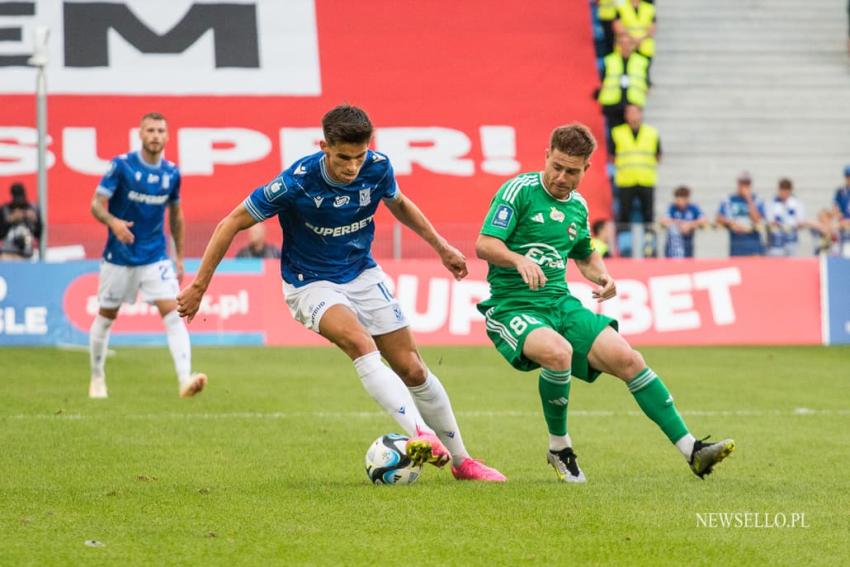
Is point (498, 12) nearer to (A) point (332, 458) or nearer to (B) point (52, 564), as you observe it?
(A) point (332, 458)

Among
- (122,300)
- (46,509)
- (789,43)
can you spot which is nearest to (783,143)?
(789,43)

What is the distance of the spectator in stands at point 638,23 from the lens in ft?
87.5

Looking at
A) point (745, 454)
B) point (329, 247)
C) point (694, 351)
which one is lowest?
point (694, 351)

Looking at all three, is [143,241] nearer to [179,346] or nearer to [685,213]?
[179,346]

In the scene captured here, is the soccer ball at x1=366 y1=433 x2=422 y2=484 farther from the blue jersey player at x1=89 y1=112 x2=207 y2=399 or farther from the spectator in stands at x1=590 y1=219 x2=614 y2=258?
the spectator in stands at x1=590 y1=219 x2=614 y2=258

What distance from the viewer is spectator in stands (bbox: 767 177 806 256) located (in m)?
21.0

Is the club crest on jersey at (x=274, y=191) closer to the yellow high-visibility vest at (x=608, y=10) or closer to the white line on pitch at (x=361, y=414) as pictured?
the white line on pitch at (x=361, y=414)

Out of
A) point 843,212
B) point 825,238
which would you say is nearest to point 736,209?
point 825,238

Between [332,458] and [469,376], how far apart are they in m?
6.45

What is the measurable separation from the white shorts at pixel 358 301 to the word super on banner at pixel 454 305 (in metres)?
11.4

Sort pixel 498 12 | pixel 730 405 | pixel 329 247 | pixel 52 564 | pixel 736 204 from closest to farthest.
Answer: pixel 52 564, pixel 329 247, pixel 730 405, pixel 736 204, pixel 498 12

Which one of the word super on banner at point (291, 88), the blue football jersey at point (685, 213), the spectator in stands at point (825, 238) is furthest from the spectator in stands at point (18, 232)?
the spectator in stands at point (825, 238)

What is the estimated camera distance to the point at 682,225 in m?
21.3

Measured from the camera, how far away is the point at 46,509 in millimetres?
6789
